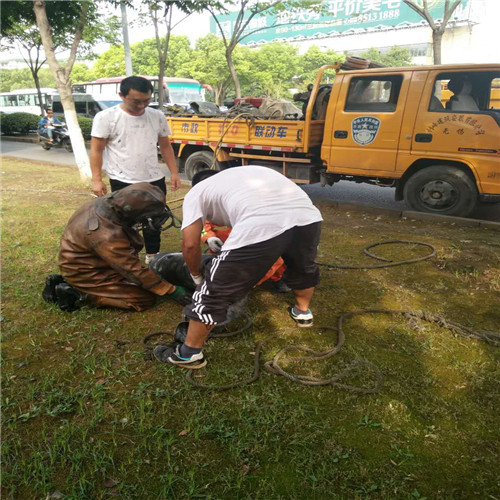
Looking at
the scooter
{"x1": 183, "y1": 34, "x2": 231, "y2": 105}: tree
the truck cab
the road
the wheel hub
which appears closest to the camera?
the truck cab

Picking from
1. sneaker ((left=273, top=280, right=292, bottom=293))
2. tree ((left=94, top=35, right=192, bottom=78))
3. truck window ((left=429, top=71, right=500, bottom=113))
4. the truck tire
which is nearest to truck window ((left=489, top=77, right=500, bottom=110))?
truck window ((left=429, top=71, right=500, bottom=113))

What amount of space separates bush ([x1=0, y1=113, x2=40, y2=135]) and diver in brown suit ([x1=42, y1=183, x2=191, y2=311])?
67.3 ft

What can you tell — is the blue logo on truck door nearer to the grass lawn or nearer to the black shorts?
the grass lawn

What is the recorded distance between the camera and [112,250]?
9.94 feet

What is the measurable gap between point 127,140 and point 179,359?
2.04m

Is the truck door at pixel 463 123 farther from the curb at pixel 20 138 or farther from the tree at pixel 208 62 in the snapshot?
the tree at pixel 208 62

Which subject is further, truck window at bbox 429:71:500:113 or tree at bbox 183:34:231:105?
tree at bbox 183:34:231:105

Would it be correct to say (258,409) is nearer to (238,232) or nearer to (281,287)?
(238,232)

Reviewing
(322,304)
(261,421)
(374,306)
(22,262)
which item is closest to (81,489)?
(261,421)

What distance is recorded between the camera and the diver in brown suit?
3029mm

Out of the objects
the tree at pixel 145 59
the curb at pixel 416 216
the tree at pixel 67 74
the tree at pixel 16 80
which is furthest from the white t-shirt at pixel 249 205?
the tree at pixel 16 80

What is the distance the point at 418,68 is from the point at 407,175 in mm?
1466

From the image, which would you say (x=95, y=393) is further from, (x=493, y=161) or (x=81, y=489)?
(x=493, y=161)

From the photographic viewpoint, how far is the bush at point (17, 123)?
794 inches
